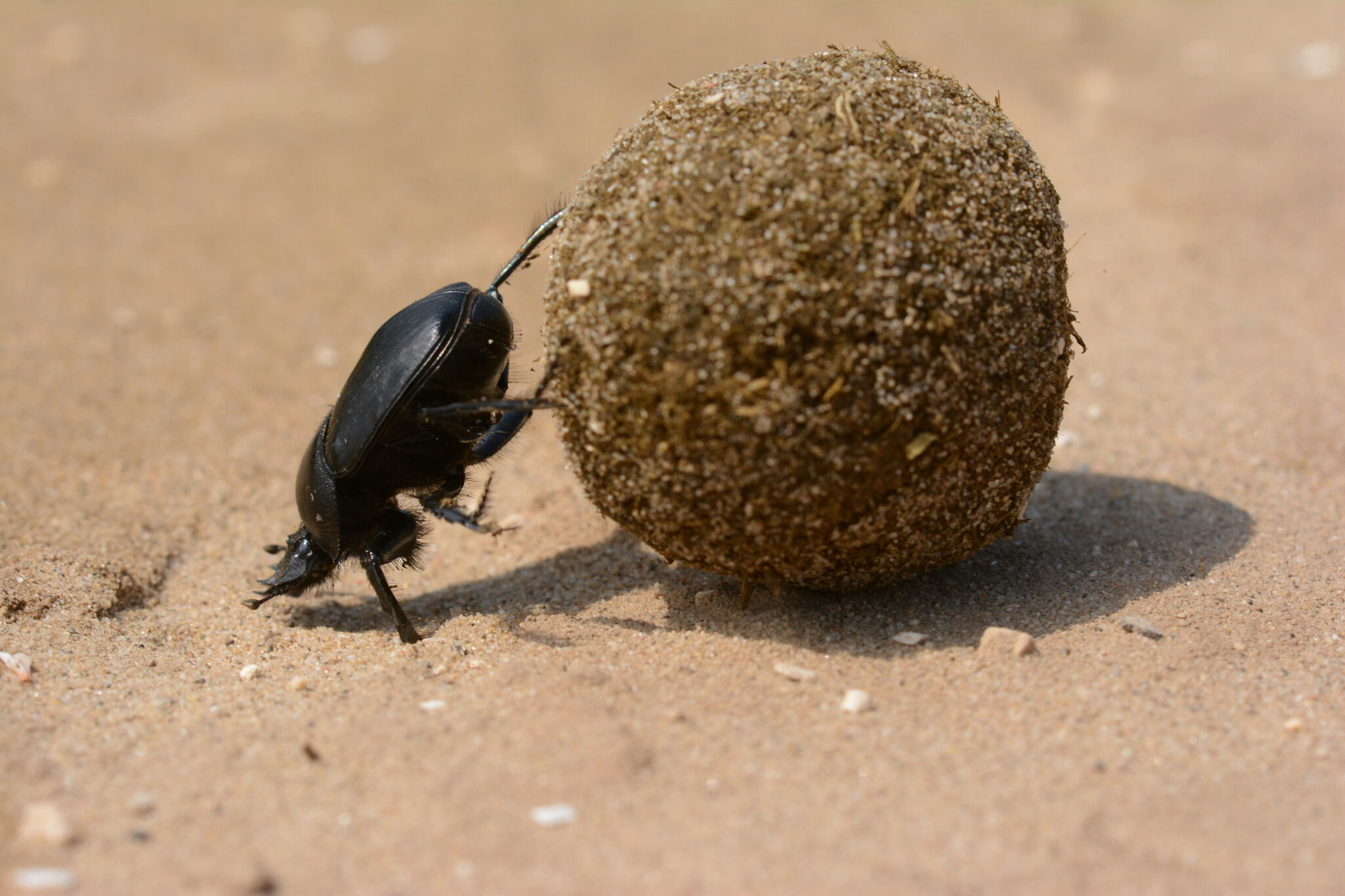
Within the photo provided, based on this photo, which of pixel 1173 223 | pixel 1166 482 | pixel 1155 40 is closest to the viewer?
pixel 1166 482

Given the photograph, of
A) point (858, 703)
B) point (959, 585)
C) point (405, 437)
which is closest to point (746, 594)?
point (858, 703)

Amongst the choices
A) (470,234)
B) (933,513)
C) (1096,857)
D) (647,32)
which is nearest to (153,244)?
(470,234)

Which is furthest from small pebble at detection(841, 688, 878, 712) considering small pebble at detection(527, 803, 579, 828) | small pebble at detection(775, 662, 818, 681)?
small pebble at detection(527, 803, 579, 828)

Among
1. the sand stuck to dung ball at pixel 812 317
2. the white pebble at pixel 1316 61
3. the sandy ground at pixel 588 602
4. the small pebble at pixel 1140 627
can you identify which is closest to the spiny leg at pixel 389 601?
the sandy ground at pixel 588 602

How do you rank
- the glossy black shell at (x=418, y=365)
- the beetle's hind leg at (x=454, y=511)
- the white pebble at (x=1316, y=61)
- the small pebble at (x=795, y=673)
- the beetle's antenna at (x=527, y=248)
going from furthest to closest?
1. the white pebble at (x=1316, y=61)
2. the beetle's antenna at (x=527, y=248)
3. the glossy black shell at (x=418, y=365)
4. the beetle's hind leg at (x=454, y=511)
5. the small pebble at (x=795, y=673)

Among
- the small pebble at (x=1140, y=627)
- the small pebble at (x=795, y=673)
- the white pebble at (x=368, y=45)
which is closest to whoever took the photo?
the small pebble at (x=795, y=673)

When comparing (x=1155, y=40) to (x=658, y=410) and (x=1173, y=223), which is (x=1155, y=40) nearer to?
(x=1173, y=223)

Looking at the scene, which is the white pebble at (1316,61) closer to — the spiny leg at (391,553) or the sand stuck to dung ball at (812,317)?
the sand stuck to dung ball at (812,317)
